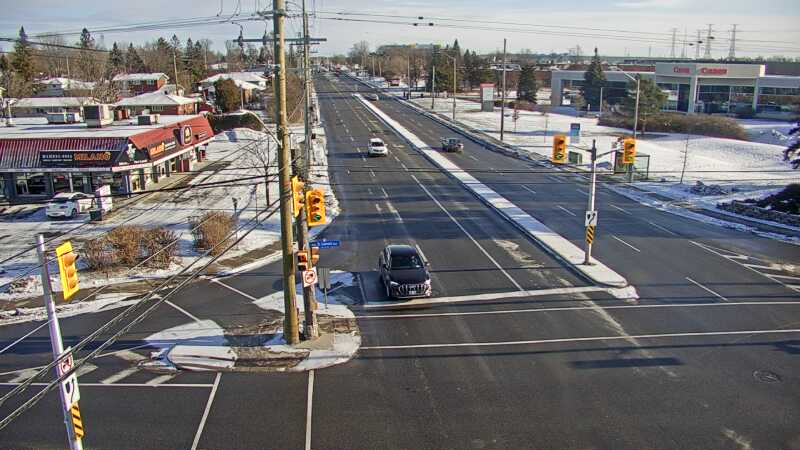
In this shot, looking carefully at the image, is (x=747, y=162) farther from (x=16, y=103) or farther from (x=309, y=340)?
(x=16, y=103)

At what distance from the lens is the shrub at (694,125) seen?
73250mm

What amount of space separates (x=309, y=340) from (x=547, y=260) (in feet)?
41.0

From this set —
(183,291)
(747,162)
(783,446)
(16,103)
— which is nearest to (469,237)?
(183,291)

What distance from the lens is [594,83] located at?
339 ft

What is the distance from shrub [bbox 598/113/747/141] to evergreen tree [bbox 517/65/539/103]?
116 ft

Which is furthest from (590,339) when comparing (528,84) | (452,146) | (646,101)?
(528,84)

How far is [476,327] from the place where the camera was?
2011 cm

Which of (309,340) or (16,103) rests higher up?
(16,103)

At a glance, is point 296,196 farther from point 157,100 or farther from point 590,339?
point 157,100

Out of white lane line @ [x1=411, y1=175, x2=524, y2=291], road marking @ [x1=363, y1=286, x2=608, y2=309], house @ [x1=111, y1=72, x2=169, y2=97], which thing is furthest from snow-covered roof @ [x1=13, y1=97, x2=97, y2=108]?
road marking @ [x1=363, y1=286, x2=608, y2=309]

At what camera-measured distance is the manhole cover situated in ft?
53.3

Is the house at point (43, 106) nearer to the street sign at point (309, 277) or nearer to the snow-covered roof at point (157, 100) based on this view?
the snow-covered roof at point (157, 100)

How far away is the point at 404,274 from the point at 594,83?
89.3 metres

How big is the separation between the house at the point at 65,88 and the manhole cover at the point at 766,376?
290 ft
